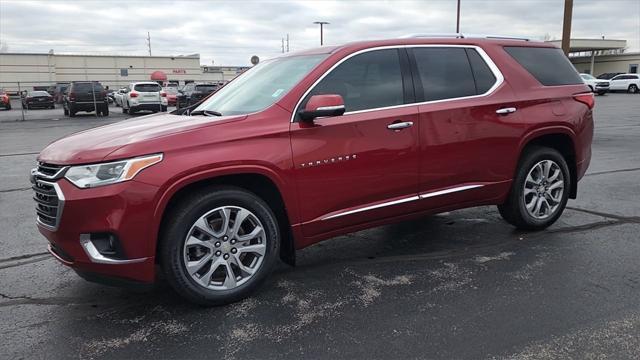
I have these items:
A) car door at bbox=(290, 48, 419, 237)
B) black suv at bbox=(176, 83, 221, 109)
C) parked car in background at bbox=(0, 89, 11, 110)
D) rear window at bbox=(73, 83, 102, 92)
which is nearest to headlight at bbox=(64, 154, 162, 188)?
car door at bbox=(290, 48, 419, 237)

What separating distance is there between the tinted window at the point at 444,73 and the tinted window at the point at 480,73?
0.05 meters

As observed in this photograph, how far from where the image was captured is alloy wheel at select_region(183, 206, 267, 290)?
3559 mm

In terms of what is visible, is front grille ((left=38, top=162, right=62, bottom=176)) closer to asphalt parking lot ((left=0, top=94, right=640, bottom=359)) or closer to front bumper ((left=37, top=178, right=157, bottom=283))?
front bumper ((left=37, top=178, right=157, bottom=283))

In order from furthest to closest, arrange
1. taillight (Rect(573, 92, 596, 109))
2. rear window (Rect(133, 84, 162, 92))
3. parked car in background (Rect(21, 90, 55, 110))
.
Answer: parked car in background (Rect(21, 90, 55, 110)), rear window (Rect(133, 84, 162, 92)), taillight (Rect(573, 92, 596, 109))

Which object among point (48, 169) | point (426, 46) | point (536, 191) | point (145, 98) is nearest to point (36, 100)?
point (145, 98)

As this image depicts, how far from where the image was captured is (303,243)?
3977 millimetres

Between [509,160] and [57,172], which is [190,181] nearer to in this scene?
[57,172]

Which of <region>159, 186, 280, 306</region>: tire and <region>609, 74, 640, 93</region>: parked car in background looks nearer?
<region>159, 186, 280, 306</region>: tire

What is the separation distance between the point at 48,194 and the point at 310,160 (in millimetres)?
1754

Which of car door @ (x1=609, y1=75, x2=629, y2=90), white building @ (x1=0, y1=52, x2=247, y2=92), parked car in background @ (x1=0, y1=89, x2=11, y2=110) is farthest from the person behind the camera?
white building @ (x1=0, y1=52, x2=247, y2=92)

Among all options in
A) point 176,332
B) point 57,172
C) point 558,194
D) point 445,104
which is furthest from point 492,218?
point 57,172

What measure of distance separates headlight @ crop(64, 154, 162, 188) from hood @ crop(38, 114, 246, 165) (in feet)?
0.17

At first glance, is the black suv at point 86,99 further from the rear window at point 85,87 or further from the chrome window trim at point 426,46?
the chrome window trim at point 426,46

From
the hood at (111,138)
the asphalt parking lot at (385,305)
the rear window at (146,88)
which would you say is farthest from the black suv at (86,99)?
the hood at (111,138)
